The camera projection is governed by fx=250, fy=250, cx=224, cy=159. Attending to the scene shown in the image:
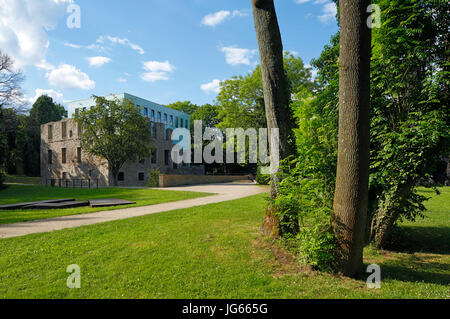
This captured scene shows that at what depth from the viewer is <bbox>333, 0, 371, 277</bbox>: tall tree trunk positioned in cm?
352

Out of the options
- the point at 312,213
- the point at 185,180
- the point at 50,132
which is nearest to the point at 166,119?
the point at 50,132

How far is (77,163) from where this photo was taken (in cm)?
3078

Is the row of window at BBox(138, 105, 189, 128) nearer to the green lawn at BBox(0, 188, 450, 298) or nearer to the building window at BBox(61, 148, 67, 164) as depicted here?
the building window at BBox(61, 148, 67, 164)

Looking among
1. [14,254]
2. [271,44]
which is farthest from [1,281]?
[271,44]

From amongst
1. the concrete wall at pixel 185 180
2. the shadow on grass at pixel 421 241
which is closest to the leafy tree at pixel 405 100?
the shadow on grass at pixel 421 241

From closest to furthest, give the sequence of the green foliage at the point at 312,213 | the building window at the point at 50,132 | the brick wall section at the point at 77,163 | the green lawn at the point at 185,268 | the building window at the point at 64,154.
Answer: the green lawn at the point at 185,268 < the green foliage at the point at 312,213 < the brick wall section at the point at 77,163 < the building window at the point at 64,154 < the building window at the point at 50,132

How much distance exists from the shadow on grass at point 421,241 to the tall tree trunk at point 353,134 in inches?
102

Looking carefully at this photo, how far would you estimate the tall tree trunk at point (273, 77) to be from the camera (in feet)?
17.1

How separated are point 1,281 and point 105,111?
24167mm

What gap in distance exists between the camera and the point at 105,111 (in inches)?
983

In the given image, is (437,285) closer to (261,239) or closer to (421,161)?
(421,161)

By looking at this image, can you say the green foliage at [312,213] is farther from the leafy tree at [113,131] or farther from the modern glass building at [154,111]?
the modern glass building at [154,111]

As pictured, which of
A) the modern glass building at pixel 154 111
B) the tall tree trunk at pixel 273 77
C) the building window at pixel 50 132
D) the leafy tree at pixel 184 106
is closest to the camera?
the tall tree trunk at pixel 273 77
